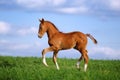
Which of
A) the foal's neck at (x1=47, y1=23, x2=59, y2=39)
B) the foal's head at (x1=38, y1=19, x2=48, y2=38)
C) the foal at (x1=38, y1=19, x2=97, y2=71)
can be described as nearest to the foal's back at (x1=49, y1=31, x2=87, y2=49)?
the foal at (x1=38, y1=19, x2=97, y2=71)

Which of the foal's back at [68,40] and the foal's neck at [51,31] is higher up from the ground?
the foal's neck at [51,31]

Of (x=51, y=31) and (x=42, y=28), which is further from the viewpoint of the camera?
(x=51, y=31)

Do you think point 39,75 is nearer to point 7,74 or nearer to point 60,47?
point 7,74

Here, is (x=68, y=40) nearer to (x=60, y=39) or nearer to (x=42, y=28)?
(x=60, y=39)

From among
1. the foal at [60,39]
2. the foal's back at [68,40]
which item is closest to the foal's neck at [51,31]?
the foal at [60,39]

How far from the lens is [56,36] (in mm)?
15828

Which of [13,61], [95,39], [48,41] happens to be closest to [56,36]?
[48,41]

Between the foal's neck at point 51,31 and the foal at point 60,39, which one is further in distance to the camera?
the foal's neck at point 51,31

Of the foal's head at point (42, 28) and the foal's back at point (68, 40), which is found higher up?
the foal's head at point (42, 28)

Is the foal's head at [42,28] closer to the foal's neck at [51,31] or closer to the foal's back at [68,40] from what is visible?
the foal's neck at [51,31]

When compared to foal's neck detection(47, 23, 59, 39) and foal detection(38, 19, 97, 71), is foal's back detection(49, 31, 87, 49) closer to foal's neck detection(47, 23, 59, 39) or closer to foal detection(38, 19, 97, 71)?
foal detection(38, 19, 97, 71)

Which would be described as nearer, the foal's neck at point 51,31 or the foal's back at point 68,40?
the foal's back at point 68,40

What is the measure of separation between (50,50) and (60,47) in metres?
0.69

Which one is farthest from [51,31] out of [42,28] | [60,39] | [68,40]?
[68,40]
